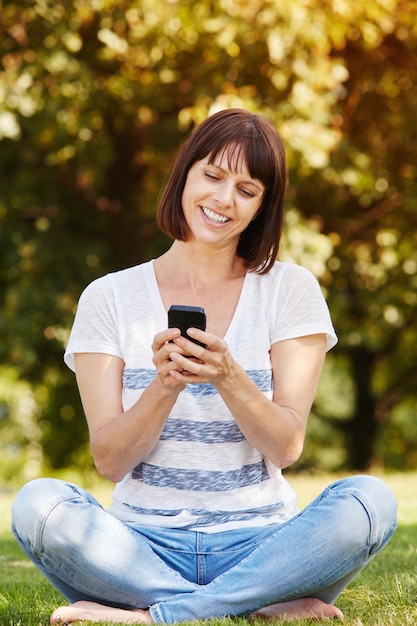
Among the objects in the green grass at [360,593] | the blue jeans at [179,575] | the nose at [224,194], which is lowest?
the green grass at [360,593]

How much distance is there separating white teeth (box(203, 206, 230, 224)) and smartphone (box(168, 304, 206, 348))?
492 millimetres

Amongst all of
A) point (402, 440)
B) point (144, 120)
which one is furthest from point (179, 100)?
point (402, 440)

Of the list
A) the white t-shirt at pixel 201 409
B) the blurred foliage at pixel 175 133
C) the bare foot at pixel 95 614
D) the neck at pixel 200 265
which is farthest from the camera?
the blurred foliage at pixel 175 133

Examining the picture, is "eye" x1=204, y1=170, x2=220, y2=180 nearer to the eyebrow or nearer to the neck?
the eyebrow

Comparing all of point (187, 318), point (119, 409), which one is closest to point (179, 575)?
point (119, 409)

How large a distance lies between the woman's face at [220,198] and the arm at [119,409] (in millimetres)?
496

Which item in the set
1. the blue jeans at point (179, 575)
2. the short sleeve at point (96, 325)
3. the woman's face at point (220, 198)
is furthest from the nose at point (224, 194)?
the blue jeans at point (179, 575)

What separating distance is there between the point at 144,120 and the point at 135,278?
19.9 ft

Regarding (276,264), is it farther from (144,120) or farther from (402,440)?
(402,440)

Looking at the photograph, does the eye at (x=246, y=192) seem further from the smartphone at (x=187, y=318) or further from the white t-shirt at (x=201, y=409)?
the smartphone at (x=187, y=318)

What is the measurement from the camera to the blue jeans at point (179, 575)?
8.55ft

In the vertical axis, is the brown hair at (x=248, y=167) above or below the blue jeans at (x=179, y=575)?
above

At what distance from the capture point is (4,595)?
3.18 meters

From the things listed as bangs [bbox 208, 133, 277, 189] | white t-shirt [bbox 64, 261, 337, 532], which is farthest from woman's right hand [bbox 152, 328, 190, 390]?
bangs [bbox 208, 133, 277, 189]
